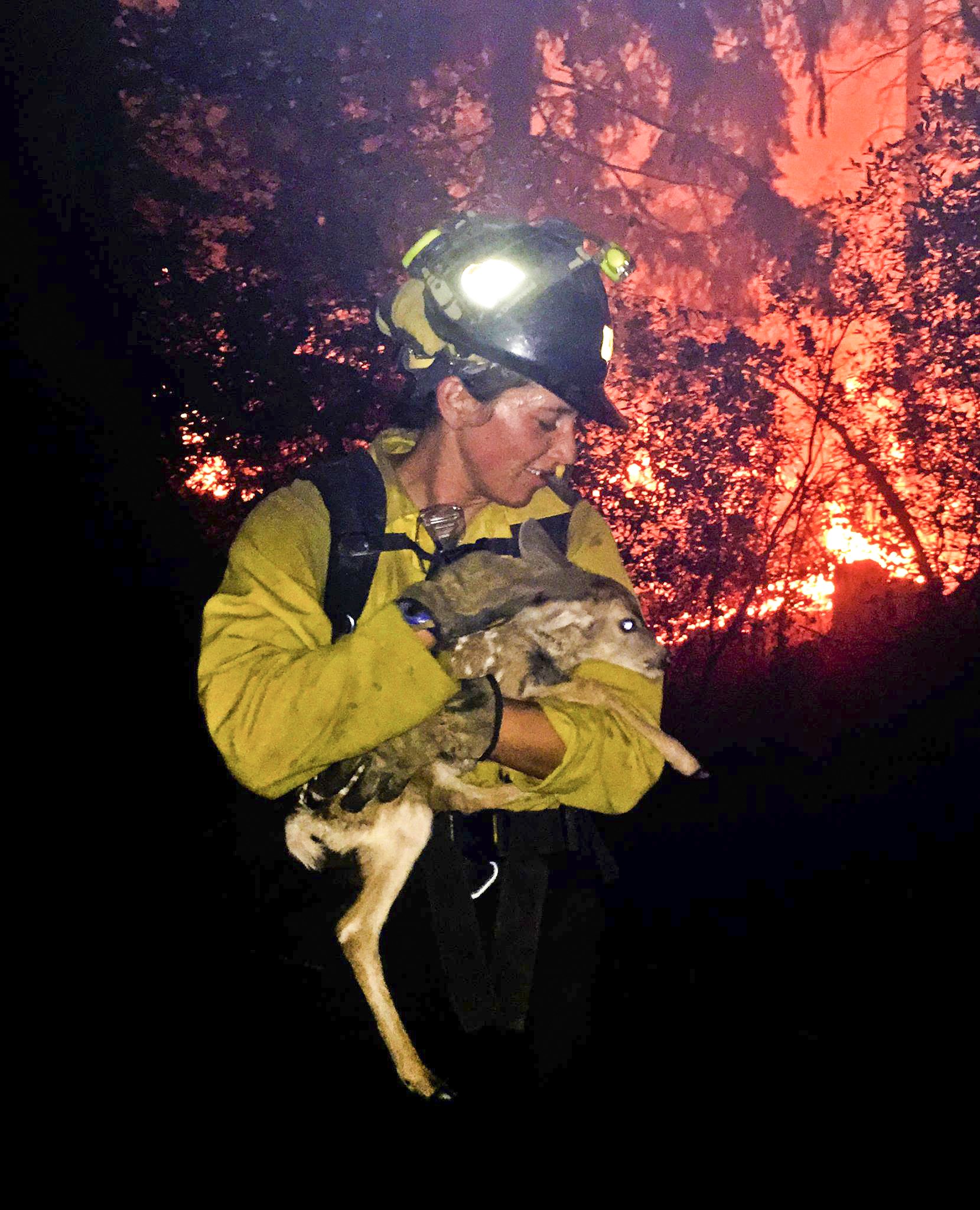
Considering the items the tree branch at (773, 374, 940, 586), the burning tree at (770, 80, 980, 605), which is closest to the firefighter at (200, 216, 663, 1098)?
the tree branch at (773, 374, 940, 586)

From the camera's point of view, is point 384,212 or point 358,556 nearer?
point 358,556

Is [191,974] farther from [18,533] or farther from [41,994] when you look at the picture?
[18,533]

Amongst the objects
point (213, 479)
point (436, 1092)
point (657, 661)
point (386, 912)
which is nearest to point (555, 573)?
point (657, 661)

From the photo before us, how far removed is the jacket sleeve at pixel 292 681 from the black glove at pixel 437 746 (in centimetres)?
10

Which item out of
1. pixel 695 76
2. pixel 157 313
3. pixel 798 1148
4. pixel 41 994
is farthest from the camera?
pixel 695 76

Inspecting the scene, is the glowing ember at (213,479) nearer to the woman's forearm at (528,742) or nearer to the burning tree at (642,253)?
the burning tree at (642,253)

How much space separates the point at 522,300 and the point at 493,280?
0.10m

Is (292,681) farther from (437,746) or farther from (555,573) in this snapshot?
(555,573)

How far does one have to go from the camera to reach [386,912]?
201cm

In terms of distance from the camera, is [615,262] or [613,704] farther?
[615,262]

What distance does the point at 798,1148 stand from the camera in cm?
276

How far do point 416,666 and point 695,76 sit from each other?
34.5 feet

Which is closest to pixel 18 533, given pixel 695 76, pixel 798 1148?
pixel 798 1148

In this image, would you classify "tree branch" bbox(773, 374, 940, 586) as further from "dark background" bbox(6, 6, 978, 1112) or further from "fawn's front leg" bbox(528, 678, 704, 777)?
"fawn's front leg" bbox(528, 678, 704, 777)
